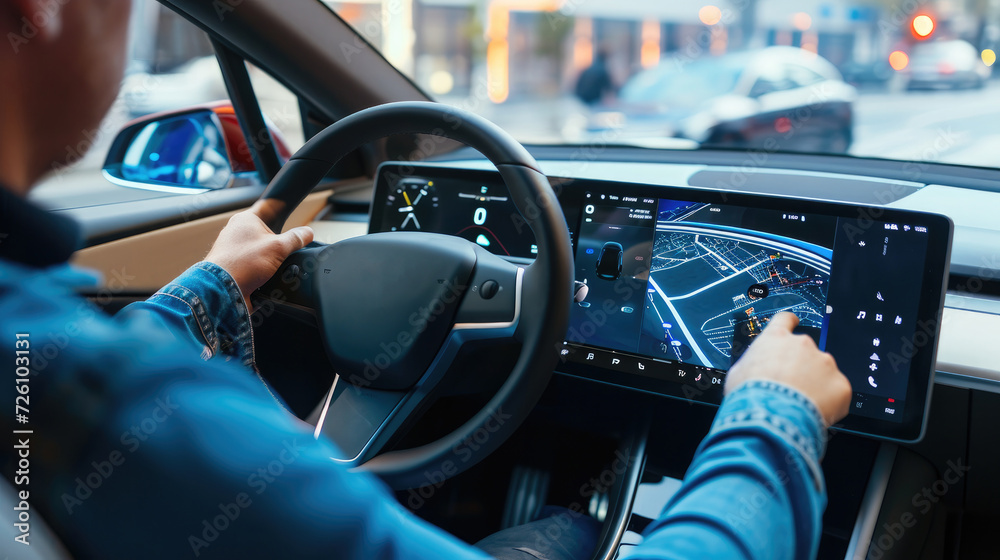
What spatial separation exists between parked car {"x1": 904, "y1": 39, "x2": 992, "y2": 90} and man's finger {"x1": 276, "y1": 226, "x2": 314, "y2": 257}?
12.5m

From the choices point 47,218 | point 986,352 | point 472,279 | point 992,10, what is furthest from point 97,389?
point 992,10

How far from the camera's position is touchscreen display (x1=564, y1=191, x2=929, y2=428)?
4.75 ft

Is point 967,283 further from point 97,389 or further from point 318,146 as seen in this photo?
A: point 97,389

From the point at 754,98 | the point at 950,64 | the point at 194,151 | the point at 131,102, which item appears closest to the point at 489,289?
the point at 131,102

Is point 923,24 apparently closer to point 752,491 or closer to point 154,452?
point 752,491

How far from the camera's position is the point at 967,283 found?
5.53 ft

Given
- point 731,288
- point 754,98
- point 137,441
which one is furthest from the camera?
point 754,98

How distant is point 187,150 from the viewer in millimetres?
2316

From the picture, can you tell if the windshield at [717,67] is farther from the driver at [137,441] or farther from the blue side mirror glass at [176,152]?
the driver at [137,441]

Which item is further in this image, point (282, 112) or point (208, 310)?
point (282, 112)

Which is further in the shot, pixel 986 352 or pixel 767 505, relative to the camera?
pixel 986 352

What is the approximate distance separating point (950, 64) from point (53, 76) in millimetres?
13891

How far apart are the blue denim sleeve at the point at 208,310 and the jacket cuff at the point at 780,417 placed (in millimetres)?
781

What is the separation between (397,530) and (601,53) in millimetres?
13510
